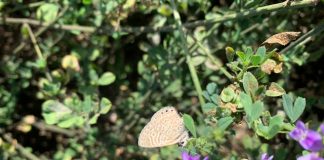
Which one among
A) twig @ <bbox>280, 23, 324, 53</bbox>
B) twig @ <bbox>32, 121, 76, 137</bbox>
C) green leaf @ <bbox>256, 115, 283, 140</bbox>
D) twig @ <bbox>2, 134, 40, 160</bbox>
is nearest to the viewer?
green leaf @ <bbox>256, 115, 283, 140</bbox>

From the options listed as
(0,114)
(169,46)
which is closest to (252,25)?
(169,46)

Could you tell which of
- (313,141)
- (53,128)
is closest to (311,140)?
(313,141)

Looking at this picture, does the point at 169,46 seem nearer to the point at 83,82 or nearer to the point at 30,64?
the point at 83,82

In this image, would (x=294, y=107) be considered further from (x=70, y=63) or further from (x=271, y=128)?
(x=70, y=63)

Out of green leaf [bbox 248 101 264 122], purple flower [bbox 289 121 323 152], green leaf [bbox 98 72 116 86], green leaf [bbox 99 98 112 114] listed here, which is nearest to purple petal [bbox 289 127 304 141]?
purple flower [bbox 289 121 323 152]

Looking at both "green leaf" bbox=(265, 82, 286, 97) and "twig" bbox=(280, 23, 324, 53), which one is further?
"twig" bbox=(280, 23, 324, 53)

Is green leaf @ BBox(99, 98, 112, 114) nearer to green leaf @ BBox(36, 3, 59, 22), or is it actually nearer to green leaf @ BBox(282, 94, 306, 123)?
green leaf @ BBox(36, 3, 59, 22)

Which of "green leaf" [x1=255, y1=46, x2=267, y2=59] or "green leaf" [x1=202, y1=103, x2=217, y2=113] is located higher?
"green leaf" [x1=255, y1=46, x2=267, y2=59]
